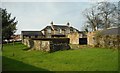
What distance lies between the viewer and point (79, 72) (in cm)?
1398

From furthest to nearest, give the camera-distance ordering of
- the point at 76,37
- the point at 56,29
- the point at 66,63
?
1. the point at 56,29
2. the point at 76,37
3. the point at 66,63

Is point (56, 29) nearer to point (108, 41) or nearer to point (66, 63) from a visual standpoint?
point (108, 41)

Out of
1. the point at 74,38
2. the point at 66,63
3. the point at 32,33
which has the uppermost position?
the point at 32,33

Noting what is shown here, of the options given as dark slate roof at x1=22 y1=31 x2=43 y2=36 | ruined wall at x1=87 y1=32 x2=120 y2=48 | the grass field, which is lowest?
the grass field

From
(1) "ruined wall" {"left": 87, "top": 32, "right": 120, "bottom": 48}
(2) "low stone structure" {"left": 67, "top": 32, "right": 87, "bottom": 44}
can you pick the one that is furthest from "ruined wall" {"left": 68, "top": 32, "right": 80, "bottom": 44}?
(1) "ruined wall" {"left": 87, "top": 32, "right": 120, "bottom": 48}

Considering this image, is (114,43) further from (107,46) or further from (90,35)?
(90,35)

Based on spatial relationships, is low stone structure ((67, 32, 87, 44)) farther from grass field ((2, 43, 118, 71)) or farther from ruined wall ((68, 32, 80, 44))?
grass field ((2, 43, 118, 71))

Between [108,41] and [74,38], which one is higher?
[74,38]

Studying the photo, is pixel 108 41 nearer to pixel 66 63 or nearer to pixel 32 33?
pixel 66 63

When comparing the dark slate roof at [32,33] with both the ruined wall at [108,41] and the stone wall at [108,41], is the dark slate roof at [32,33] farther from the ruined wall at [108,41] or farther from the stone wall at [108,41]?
the stone wall at [108,41]

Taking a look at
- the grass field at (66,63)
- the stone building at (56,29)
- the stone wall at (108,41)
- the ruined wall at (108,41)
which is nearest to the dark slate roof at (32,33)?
the stone building at (56,29)

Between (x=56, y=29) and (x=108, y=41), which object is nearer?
(x=108, y=41)

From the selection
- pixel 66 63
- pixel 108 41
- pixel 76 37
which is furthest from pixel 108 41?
pixel 76 37

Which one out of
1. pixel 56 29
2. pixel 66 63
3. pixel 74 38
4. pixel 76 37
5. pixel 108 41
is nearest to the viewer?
pixel 66 63
